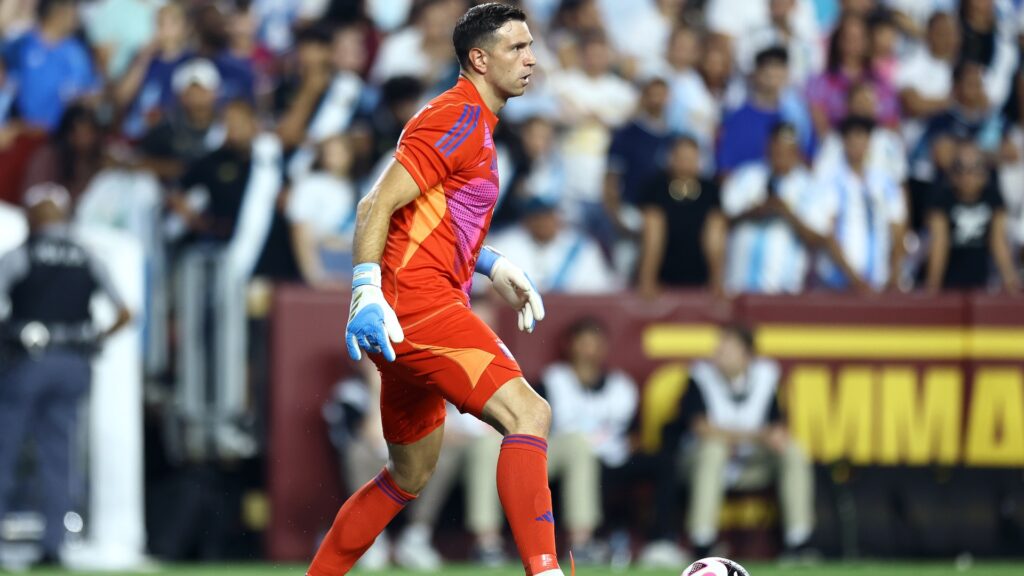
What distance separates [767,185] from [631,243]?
3.58 feet

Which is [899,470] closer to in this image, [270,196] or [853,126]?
[853,126]

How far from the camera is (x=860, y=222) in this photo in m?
13.3

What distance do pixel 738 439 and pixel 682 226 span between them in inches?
63.7

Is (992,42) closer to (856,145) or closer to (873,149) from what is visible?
(873,149)

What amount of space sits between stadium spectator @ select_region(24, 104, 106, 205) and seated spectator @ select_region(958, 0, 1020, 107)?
7.20 m

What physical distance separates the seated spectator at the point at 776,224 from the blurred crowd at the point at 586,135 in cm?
2

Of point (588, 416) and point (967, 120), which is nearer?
point (588, 416)

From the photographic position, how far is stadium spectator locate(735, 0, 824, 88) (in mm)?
14805

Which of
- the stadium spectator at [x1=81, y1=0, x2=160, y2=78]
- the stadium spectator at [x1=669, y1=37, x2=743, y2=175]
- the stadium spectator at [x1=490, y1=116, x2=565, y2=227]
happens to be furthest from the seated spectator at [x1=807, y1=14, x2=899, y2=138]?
the stadium spectator at [x1=81, y1=0, x2=160, y2=78]

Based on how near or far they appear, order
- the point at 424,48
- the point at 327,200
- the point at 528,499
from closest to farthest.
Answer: the point at 528,499, the point at 327,200, the point at 424,48

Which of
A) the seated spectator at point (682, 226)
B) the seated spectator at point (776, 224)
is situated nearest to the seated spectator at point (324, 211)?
the seated spectator at point (682, 226)

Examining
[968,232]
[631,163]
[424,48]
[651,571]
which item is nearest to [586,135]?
[631,163]

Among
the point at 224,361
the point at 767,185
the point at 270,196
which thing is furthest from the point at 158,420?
the point at 767,185

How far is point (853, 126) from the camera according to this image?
531 inches
